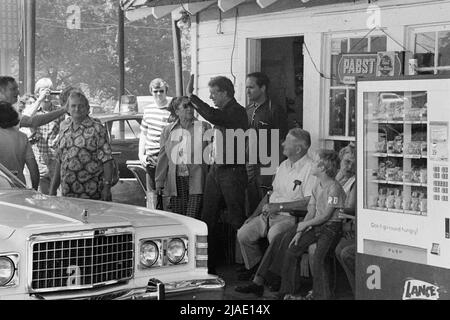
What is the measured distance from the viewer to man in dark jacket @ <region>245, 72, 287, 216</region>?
9.16 meters

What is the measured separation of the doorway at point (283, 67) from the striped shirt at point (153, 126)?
6.55ft

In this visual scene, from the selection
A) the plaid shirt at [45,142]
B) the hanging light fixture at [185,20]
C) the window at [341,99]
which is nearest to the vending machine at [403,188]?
the window at [341,99]

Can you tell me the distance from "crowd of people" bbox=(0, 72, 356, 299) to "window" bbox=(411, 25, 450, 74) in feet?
3.67

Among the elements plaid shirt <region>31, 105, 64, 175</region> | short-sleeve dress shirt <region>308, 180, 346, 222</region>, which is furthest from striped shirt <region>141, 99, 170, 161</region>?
short-sleeve dress shirt <region>308, 180, 346, 222</region>

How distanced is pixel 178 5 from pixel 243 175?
8.51 feet

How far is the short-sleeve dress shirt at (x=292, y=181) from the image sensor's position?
7.95 m

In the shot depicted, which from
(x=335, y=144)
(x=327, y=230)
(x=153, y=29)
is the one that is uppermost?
(x=153, y=29)

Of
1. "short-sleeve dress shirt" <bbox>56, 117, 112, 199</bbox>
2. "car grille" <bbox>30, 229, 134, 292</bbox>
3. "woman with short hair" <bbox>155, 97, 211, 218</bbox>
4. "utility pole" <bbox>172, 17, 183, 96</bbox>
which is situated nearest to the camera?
"car grille" <bbox>30, 229, 134, 292</bbox>

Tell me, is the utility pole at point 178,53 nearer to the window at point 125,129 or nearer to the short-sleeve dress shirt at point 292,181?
the window at point 125,129

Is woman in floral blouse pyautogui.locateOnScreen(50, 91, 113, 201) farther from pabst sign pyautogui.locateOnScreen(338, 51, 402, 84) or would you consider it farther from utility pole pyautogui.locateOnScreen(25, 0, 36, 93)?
utility pole pyautogui.locateOnScreen(25, 0, 36, 93)
